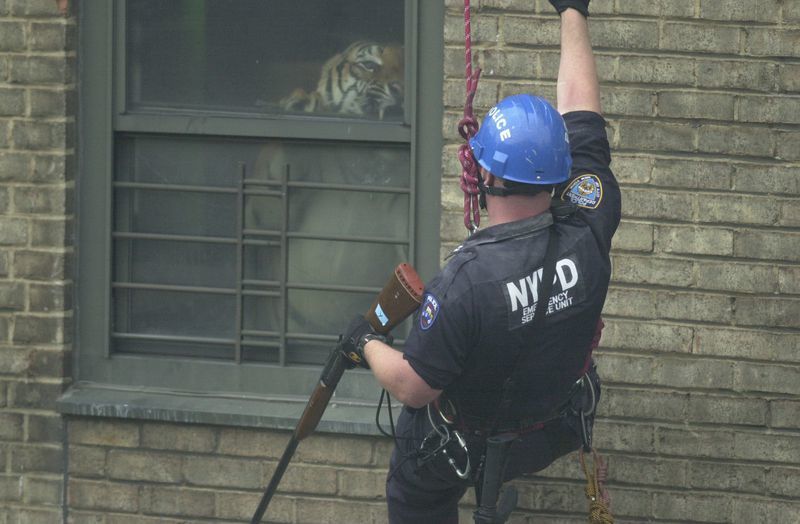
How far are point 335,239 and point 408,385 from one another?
5.31 ft

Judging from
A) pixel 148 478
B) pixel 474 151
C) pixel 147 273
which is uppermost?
pixel 474 151

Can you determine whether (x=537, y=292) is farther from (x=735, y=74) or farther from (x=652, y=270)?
(x=735, y=74)

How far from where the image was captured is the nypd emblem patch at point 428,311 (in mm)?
4102

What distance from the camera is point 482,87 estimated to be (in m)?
5.44

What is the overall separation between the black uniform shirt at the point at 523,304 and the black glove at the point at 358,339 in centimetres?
28

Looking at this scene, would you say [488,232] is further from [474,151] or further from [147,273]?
[147,273]

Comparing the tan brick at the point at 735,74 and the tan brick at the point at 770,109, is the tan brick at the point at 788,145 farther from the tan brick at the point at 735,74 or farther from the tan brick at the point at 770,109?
the tan brick at the point at 735,74

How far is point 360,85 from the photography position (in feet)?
18.7

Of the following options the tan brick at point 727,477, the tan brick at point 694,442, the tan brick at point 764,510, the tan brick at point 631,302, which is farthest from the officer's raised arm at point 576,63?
the tan brick at point 764,510

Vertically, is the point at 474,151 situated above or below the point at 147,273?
above

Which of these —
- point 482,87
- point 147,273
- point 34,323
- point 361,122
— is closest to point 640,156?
point 482,87

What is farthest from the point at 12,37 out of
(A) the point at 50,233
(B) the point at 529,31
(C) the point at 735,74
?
(C) the point at 735,74

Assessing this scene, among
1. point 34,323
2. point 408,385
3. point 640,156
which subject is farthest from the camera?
point 34,323

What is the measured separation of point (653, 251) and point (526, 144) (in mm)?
1494
